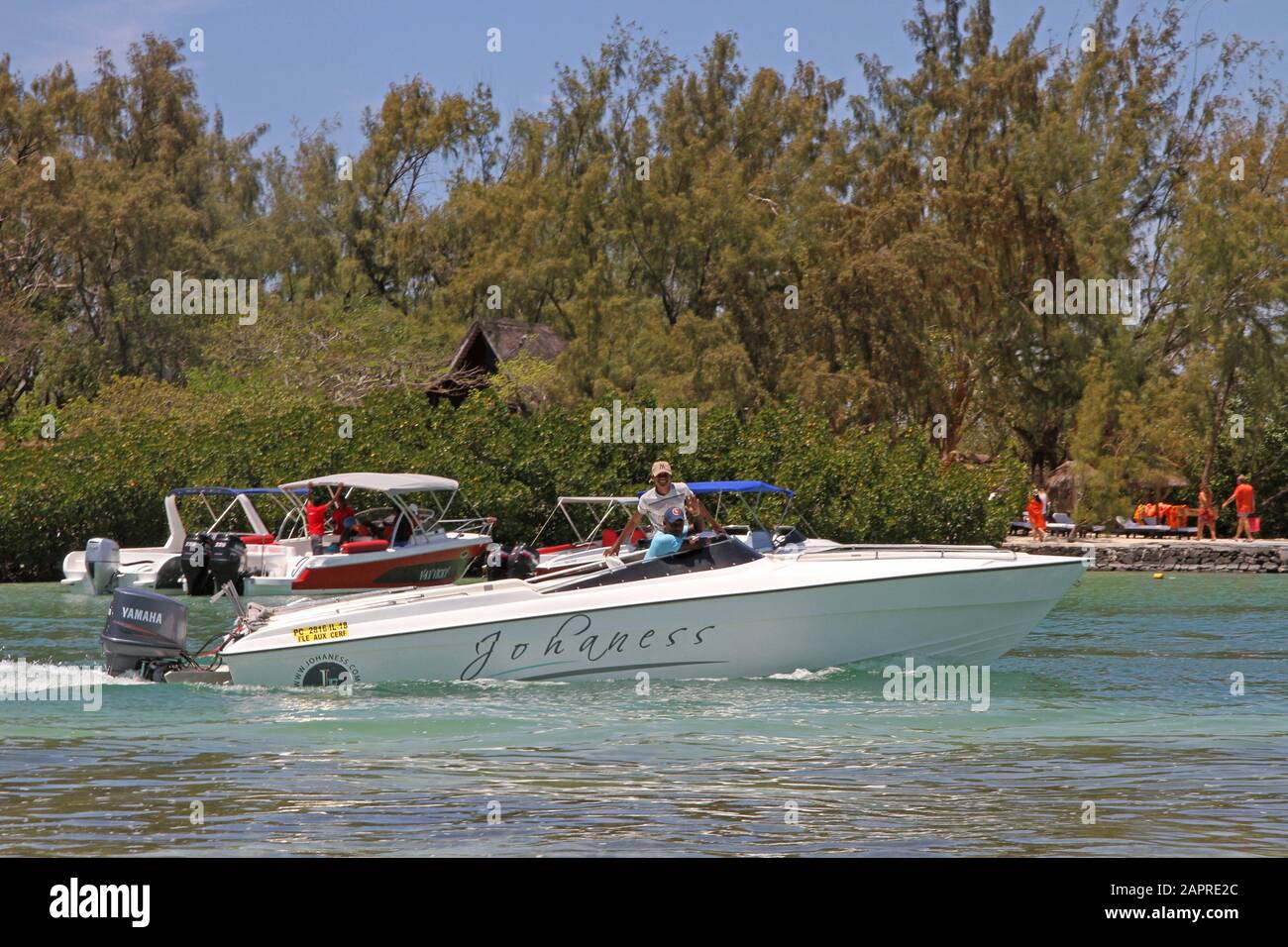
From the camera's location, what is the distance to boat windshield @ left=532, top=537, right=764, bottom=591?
13.6 metres

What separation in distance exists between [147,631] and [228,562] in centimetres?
1390

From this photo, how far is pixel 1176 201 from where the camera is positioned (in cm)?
4647

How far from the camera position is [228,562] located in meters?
27.3

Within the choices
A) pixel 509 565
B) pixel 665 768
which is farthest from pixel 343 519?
pixel 665 768

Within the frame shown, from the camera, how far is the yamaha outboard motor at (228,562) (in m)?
27.2

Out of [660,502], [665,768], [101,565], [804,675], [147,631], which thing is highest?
[660,502]

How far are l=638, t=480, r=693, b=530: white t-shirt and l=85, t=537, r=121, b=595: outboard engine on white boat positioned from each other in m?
16.7

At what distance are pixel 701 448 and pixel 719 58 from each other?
18.5 m

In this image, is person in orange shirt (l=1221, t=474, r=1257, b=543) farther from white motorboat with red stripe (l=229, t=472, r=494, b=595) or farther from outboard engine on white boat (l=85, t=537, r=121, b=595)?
outboard engine on white boat (l=85, t=537, r=121, b=595)

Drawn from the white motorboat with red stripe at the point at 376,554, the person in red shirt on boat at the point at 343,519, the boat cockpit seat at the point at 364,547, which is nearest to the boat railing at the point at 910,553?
the white motorboat with red stripe at the point at 376,554

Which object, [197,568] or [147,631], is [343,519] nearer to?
[197,568]

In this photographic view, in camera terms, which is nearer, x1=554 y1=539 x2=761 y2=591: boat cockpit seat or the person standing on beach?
x1=554 y1=539 x2=761 y2=591: boat cockpit seat

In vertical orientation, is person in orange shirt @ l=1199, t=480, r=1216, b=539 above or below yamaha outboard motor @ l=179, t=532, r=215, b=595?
above

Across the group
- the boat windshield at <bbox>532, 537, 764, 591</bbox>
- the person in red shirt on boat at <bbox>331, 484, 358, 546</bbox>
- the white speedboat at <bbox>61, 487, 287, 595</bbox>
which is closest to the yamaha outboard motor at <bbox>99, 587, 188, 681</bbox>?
the boat windshield at <bbox>532, 537, 764, 591</bbox>
